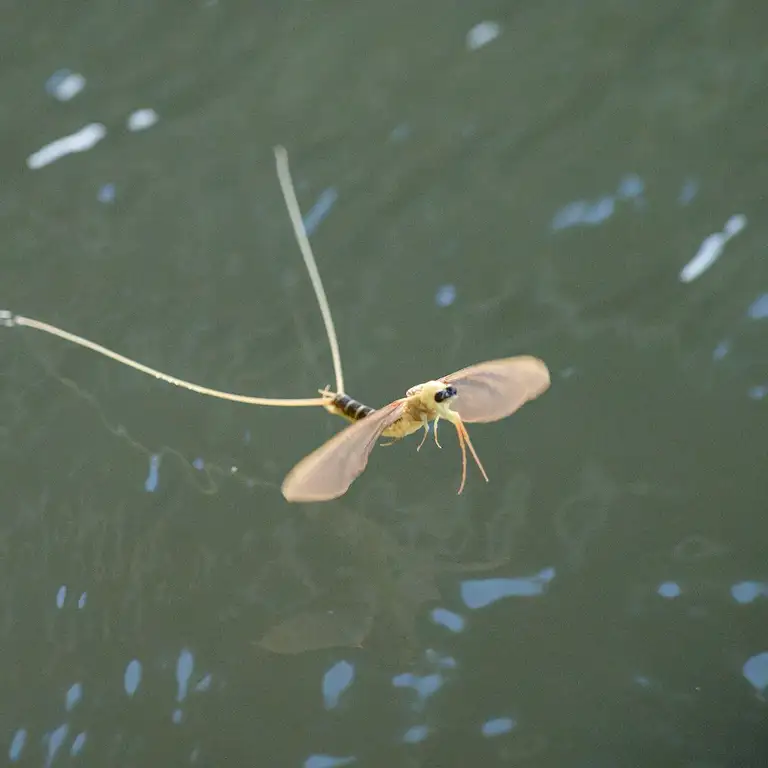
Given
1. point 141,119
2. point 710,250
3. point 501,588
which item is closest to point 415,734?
point 501,588

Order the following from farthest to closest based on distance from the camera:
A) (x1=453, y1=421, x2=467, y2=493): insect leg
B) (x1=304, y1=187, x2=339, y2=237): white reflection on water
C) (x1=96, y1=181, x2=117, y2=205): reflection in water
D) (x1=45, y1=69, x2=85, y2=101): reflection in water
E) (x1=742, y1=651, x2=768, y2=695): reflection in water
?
(x1=45, y1=69, x2=85, y2=101): reflection in water, (x1=96, y1=181, x2=117, y2=205): reflection in water, (x1=304, y1=187, x2=339, y2=237): white reflection on water, (x1=453, y1=421, x2=467, y2=493): insect leg, (x1=742, y1=651, x2=768, y2=695): reflection in water

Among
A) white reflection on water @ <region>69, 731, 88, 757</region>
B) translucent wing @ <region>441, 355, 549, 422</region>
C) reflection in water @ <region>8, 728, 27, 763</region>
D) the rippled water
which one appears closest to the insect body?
translucent wing @ <region>441, 355, 549, 422</region>

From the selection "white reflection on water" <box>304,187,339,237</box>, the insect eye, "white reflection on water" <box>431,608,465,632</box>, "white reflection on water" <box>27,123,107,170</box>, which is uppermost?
"white reflection on water" <box>27,123,107,170</box>

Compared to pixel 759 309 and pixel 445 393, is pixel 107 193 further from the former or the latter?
pixel 759 309

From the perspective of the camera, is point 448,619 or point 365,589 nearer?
point 448,619

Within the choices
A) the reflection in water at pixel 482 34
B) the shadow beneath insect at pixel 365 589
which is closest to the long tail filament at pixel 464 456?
the shadow beneath insect at pixel 365 589

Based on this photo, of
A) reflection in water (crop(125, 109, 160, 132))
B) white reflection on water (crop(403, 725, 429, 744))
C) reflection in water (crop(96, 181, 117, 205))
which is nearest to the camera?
white reflection on water (crop(403, 725, 429, 744))

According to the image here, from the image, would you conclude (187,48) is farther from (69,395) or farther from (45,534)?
(45,534)

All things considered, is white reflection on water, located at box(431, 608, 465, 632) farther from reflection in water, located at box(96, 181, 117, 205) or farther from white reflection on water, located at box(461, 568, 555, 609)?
reflection in water, located at box(96, 181, 117, 205)
